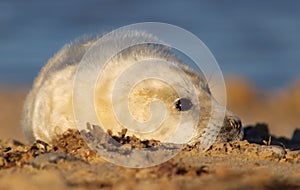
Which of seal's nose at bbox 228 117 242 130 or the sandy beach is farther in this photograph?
seal's nose at bbox 228 117 242 130

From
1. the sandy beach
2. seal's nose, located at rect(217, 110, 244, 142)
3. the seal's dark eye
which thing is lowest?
the sandy beach

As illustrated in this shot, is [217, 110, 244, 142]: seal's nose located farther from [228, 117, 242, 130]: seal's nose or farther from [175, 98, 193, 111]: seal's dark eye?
[175, 98, 193, 111]: seal's dark eye

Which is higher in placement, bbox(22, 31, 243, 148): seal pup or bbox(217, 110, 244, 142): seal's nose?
bbox(22, 31, 243, 148): seal pup

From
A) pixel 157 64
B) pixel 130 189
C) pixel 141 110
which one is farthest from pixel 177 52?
pixel 130 189

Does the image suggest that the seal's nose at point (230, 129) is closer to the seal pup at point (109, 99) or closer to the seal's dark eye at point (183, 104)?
the seal pup at point (109, 99)

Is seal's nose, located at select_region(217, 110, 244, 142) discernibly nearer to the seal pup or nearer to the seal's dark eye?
the seal pup

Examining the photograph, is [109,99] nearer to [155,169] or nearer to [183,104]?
[183,104]

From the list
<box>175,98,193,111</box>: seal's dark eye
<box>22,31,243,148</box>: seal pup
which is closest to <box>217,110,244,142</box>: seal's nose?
<box>22,31,243,148</box>: seal pup

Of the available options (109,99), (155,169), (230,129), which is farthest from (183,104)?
(155,169)
